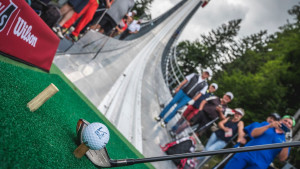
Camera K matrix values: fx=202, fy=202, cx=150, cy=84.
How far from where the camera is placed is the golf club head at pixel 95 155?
1.88 metres

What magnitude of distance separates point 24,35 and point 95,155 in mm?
1745

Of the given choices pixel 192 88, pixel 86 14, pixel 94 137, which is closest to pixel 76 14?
pixel 86 14

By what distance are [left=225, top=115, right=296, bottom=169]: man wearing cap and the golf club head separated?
2.49m

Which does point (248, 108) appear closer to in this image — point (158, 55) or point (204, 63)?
point (158, 55)

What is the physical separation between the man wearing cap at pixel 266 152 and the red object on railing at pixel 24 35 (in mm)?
3618

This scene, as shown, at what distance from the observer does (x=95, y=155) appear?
2.08 meters

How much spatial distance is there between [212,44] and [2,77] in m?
34.5

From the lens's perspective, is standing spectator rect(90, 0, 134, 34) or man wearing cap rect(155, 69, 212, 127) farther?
→ standing spectator rect(90, 0, 134, 34)

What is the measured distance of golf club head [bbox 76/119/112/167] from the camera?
6.15 feet

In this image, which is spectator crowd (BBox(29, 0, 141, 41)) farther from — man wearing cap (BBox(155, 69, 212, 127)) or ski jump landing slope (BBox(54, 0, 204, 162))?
man wearing cap (BBox(155, 69, 212, 127))

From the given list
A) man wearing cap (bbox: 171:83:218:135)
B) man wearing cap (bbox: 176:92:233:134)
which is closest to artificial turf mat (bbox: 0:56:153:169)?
man wearing cap (bbox: 176:92:233:134)

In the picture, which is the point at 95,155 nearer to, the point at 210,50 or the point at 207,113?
the point at 207,113

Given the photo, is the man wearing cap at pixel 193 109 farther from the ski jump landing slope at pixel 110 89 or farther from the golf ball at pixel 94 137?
the golf ball at pixel 94 137

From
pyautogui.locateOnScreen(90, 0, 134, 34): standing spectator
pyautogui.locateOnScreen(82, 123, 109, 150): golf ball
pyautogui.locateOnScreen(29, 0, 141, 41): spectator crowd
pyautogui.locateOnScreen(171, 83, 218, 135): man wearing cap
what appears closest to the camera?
pyautogui.locateOnScreen(82, 123, 109, 150): golf ball
